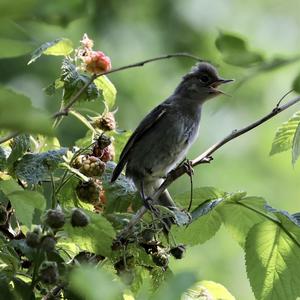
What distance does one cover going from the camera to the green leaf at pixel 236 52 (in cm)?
64

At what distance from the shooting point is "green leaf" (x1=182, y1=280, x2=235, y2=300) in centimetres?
166

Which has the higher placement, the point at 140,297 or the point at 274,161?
the point at 274,161

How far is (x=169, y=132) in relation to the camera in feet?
11.0

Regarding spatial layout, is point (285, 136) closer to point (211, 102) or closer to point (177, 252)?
point (177, 252)

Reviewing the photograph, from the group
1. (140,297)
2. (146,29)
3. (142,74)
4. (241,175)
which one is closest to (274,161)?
(241,175)

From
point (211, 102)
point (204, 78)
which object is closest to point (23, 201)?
point (204, 78)

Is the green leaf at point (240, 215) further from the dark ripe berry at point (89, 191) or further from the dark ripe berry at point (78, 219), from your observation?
the dark ripe berry at point (78, 219)

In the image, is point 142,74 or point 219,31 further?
point 142,74

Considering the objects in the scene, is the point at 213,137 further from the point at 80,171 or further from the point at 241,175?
the point at 80,171

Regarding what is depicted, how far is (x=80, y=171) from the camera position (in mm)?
1708

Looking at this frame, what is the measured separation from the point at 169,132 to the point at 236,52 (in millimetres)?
2714

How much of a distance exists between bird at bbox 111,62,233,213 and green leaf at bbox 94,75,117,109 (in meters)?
0.94

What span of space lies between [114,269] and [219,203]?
29 cm

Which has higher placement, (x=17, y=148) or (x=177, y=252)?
(x=17, y=148)
